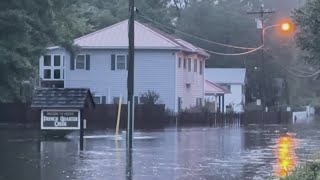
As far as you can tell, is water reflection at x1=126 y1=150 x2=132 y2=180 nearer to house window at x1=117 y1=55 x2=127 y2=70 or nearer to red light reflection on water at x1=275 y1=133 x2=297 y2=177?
red light reflection on water at x1=275 y1=133 x2=297 y2=177

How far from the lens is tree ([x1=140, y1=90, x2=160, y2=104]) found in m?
54.9

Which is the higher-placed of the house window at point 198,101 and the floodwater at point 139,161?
the house window at point 198,101

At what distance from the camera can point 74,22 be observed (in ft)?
162

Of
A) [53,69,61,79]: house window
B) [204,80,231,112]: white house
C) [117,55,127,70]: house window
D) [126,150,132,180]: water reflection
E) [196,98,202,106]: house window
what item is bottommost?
[126,150,132,180]: water reflection

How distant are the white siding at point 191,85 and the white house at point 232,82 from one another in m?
16.2

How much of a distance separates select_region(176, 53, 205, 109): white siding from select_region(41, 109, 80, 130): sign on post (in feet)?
111

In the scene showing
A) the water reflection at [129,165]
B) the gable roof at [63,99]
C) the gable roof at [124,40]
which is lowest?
the water reflection at [129,165]

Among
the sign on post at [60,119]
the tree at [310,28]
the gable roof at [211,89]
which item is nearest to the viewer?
the tree at [310,28]

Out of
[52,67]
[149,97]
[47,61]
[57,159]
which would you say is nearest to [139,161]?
[57,159]

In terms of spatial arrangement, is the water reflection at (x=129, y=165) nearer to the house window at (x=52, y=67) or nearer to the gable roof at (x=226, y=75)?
the house window at (x=52, y=67)

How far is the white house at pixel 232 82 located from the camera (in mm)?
83625

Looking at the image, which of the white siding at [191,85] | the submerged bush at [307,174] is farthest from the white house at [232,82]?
the submerged bush at [307,174]

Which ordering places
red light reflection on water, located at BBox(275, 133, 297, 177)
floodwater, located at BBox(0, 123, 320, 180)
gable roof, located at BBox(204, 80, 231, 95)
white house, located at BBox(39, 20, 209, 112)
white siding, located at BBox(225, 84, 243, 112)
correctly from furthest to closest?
white siding, located at BBox(225, 84, 243, 112) → gable roof, located at BBox(204, 80, 231, 95) → white house, located at BBox(39, 20, 209, 112) → red light reflection on water, located at BBox(275, 133, 297, 177) → floodwater, located at BBox(0, 123, 320, 180)

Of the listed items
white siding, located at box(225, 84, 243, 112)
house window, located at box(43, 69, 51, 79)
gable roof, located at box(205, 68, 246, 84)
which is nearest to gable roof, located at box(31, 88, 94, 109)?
house window, located at box(43, 69, 51, 79)
